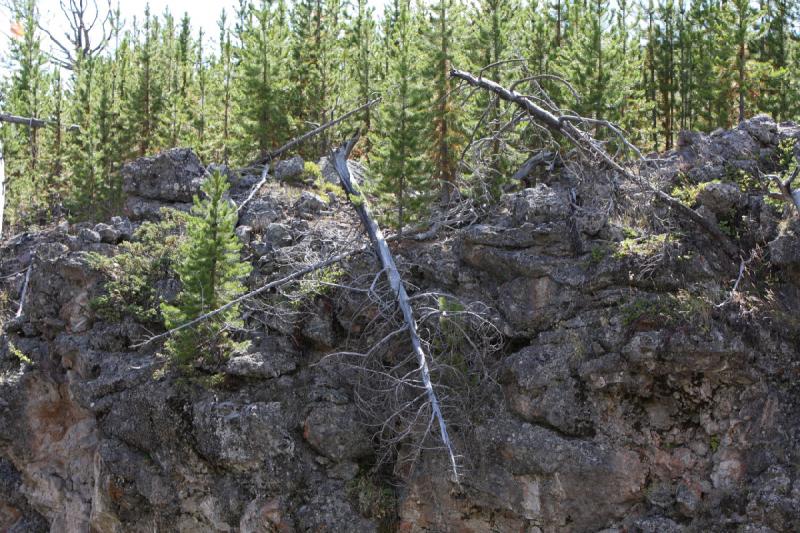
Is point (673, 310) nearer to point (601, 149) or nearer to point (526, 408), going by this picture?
point (526, 408)

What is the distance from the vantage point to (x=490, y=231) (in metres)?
12.2

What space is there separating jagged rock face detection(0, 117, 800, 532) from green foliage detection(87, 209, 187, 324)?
0.33 meters

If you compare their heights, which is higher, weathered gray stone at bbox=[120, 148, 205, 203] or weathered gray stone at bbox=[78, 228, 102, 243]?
weathered gray stone at bbox=[120, 148, 205, 203]

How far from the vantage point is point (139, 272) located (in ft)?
48.3

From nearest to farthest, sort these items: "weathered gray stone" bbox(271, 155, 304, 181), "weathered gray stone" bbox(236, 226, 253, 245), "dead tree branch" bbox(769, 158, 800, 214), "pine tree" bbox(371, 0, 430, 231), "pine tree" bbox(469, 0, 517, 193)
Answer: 1. "dead tree branch" bbox(769, 158, 800, 214)
2. "pine tree" bbox(371, 0, 430, 231)
3. "weathered gray stone" bbox(236, 226, 253, 245)
4. "pine tree" bbox(469, 0, 517, 193)
5. "weathered gray stone" bbox(271, 155, 304, 181)

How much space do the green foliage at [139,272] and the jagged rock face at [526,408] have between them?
1.09 feet

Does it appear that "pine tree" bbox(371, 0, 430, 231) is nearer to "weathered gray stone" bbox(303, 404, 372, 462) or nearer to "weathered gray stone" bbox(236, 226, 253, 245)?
"weathered gray stone" bbox(236, 226, 253, 245)

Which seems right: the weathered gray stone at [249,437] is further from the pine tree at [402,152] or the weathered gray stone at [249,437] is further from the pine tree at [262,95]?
the pine tree at [262,95]

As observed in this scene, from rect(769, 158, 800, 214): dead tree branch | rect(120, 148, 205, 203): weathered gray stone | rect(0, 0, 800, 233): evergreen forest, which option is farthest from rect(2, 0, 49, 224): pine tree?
rect(769, 158, 800, 214): dead tree branch

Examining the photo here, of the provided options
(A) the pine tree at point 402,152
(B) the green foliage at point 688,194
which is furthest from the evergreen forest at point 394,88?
(B) the green foliage at point 688,194

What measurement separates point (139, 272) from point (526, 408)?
758 cm

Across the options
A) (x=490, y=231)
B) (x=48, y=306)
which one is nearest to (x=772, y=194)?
(x=490, y=231)

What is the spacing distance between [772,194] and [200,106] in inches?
728

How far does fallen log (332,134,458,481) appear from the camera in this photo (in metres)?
10.6
